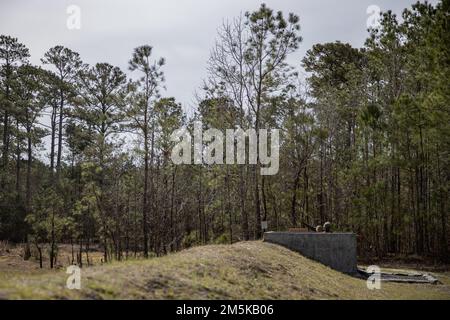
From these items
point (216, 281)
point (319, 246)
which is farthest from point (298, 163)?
point (216, 281)

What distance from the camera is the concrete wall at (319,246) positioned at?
1488cm

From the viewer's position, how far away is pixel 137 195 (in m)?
25.5

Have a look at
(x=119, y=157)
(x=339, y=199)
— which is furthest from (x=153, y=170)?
(x=339, y=199)

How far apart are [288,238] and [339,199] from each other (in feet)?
36.2

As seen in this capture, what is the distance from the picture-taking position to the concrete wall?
48.8 ft

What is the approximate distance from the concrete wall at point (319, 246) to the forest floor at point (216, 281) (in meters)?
0.74

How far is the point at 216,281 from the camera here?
8289mm

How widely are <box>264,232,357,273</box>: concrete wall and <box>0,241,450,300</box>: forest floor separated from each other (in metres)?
0.74

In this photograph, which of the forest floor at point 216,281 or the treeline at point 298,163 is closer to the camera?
the forest floor at point 216,281

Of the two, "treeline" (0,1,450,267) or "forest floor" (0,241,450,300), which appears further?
"treeline" (0,1,450,267)

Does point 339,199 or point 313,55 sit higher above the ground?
point 313,55

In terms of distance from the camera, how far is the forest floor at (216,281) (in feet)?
20.5

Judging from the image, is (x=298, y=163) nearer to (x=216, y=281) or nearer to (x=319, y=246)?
(x=319, y=246)

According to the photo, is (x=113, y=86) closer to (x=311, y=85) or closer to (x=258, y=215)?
(x=311, y=85)
